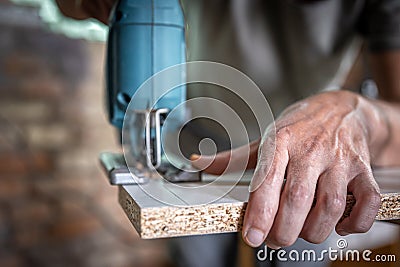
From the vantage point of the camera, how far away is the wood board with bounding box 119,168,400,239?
50cm

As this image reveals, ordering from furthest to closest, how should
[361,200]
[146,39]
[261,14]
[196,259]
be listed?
[196,259] < [261,14] < [146,39] < [361,200]

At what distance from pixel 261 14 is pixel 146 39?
1.64 ft

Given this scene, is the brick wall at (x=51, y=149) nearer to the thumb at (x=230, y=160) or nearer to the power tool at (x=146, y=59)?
the power tool at (x=146, y=59)

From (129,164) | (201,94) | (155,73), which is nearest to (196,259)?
(201,94)

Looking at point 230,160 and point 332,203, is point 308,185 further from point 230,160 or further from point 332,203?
point 230,160

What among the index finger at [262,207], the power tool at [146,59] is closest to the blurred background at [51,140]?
the power tool at [146,59]

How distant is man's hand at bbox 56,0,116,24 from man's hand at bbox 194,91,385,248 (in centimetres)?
34

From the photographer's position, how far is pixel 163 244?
6.33 feet

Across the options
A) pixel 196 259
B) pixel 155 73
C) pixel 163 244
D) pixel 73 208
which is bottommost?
pixel 163 244

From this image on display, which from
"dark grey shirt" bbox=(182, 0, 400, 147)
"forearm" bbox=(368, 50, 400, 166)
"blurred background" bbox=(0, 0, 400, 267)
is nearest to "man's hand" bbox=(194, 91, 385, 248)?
"forearm" bbox=(368, 50, 400, 166)

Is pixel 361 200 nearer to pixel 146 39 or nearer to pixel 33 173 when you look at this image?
pixel 146 39

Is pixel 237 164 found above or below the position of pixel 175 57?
below

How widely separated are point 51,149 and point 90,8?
3.09ft

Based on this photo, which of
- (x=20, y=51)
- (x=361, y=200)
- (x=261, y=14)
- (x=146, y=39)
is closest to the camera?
(x=361, y=200)
